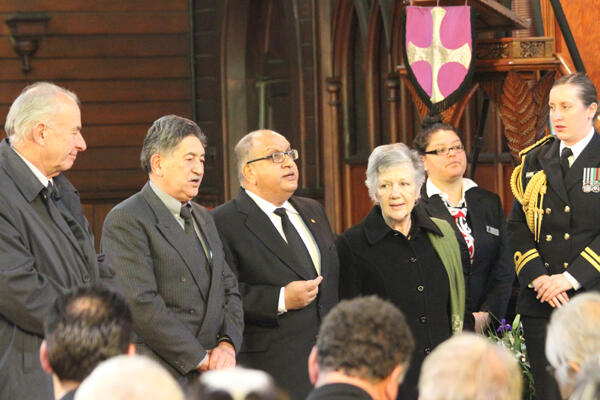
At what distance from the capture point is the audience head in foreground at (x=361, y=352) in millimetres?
2264

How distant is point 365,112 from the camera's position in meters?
9.20

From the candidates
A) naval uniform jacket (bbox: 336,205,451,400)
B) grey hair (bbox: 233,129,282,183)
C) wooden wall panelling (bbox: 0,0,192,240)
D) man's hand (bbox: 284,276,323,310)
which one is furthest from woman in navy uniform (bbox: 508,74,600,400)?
wooden wall panelling (bbox: 0,0,192,240)

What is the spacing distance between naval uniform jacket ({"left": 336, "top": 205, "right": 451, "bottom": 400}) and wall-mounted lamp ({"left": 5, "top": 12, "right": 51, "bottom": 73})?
7.55m

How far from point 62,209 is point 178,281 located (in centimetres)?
50

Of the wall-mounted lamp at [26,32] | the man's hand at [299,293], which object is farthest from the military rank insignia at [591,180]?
the wall-mounted lamp at [26,32]

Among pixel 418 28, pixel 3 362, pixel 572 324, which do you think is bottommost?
pixel 3 362

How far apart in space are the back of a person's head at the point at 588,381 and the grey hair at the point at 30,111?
2072 millimetres

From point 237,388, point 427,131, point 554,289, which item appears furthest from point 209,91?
point 237,388

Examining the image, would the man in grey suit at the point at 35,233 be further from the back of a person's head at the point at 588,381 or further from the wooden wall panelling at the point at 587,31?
the wooden wall panelling at the point at 587,31

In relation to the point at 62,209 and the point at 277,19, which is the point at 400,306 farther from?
the point at 277,19

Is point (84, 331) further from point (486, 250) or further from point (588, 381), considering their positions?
point (486, 250)

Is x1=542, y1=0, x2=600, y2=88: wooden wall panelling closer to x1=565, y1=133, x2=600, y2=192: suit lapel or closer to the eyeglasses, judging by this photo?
the eyeglasses

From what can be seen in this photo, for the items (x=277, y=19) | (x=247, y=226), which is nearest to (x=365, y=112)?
(x=277, y=19)

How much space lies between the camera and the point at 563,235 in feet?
14.0
